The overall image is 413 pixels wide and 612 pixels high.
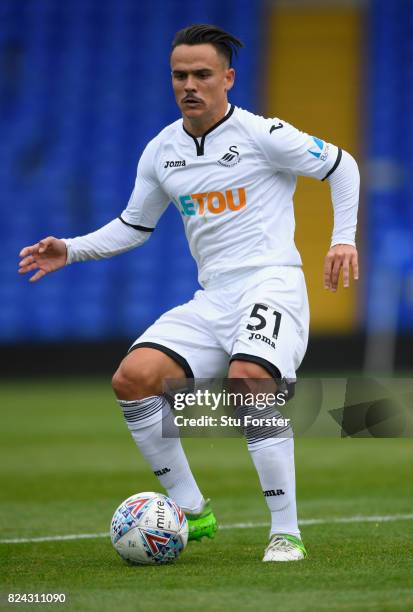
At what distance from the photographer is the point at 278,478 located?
5.34 metres

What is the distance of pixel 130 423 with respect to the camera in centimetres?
573

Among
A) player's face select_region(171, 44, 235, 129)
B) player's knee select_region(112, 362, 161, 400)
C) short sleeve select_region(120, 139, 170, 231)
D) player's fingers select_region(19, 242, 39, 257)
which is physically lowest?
player's knee select_region(112, 362, 161, 400)

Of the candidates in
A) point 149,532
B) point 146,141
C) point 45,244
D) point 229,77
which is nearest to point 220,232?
point 229,77

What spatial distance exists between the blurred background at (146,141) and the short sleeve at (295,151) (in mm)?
12614

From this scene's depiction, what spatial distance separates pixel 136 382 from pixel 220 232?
81 cm

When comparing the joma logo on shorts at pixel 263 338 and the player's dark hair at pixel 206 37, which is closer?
the joma logo on shorts at pixel 263 338

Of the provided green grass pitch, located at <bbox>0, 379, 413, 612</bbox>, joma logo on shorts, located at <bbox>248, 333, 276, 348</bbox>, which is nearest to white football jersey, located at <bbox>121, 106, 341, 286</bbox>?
joma logo on shorts, located at <bbox>248, 333, 276, 348</bbox>

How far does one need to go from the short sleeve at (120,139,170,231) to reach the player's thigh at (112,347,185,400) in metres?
0.84

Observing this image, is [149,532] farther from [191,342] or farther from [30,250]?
[30,250]

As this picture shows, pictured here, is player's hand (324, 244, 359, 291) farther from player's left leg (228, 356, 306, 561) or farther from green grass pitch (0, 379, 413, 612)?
green grass pitch (0, 379, 413, 612)

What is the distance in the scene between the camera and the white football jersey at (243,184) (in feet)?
18.5

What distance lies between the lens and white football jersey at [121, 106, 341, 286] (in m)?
5.65

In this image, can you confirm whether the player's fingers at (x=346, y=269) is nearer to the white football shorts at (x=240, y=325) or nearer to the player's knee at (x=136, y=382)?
the white football shorts at (x=240, y=325)

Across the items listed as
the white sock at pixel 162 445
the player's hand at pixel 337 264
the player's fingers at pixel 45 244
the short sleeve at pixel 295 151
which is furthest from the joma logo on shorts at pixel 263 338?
the player's fingers at pixel 45 244
